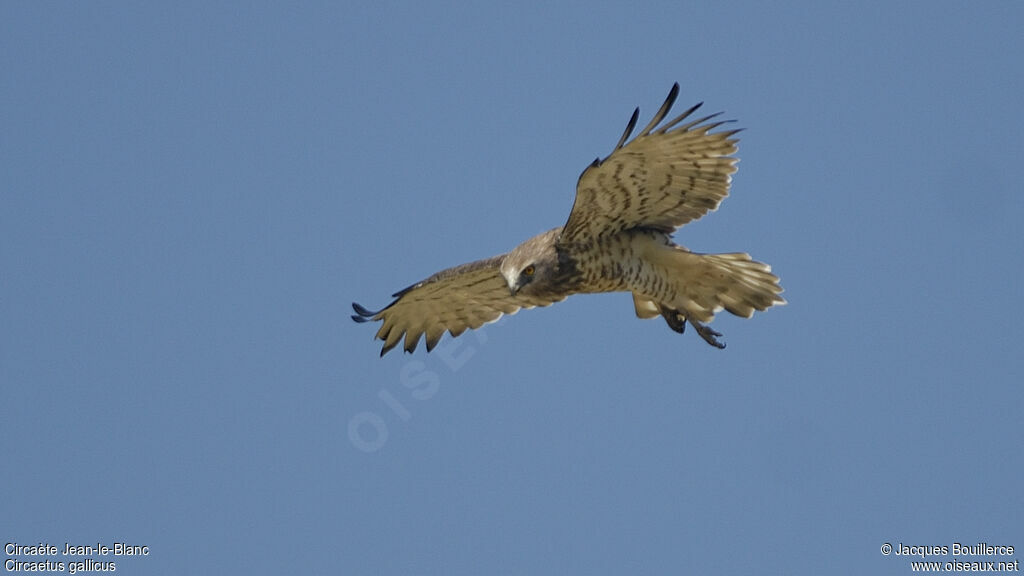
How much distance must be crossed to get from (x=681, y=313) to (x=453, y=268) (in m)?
1.86

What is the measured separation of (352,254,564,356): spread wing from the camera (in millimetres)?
10727

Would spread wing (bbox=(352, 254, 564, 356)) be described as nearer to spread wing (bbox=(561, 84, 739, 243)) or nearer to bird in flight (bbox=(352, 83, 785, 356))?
bird in flight (bbox=(352, 83, 785, 356))

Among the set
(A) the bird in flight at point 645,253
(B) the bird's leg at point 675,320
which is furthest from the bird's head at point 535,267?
(B) the bird's leg at point 675,320

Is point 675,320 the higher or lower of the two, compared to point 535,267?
lower

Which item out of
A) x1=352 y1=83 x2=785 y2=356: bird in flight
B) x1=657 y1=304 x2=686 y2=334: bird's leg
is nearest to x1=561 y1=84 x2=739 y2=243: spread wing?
x1=352 y1=83 x2=785 y2=356: bird in flight

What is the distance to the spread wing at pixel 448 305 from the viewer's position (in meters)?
10.7

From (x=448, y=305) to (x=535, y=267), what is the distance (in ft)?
5.13

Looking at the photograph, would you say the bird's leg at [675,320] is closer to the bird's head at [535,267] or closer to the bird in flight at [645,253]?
the bird in flight at [645,253]

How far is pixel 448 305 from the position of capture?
37.3 ft

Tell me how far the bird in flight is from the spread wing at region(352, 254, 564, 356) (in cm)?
2

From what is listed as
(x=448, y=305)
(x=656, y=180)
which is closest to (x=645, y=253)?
(x=656, y=180)

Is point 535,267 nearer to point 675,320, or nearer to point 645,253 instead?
point 645,253

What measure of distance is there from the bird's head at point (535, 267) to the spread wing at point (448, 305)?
1.36 feet

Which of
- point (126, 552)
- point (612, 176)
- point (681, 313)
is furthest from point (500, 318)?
point (126, 552)
